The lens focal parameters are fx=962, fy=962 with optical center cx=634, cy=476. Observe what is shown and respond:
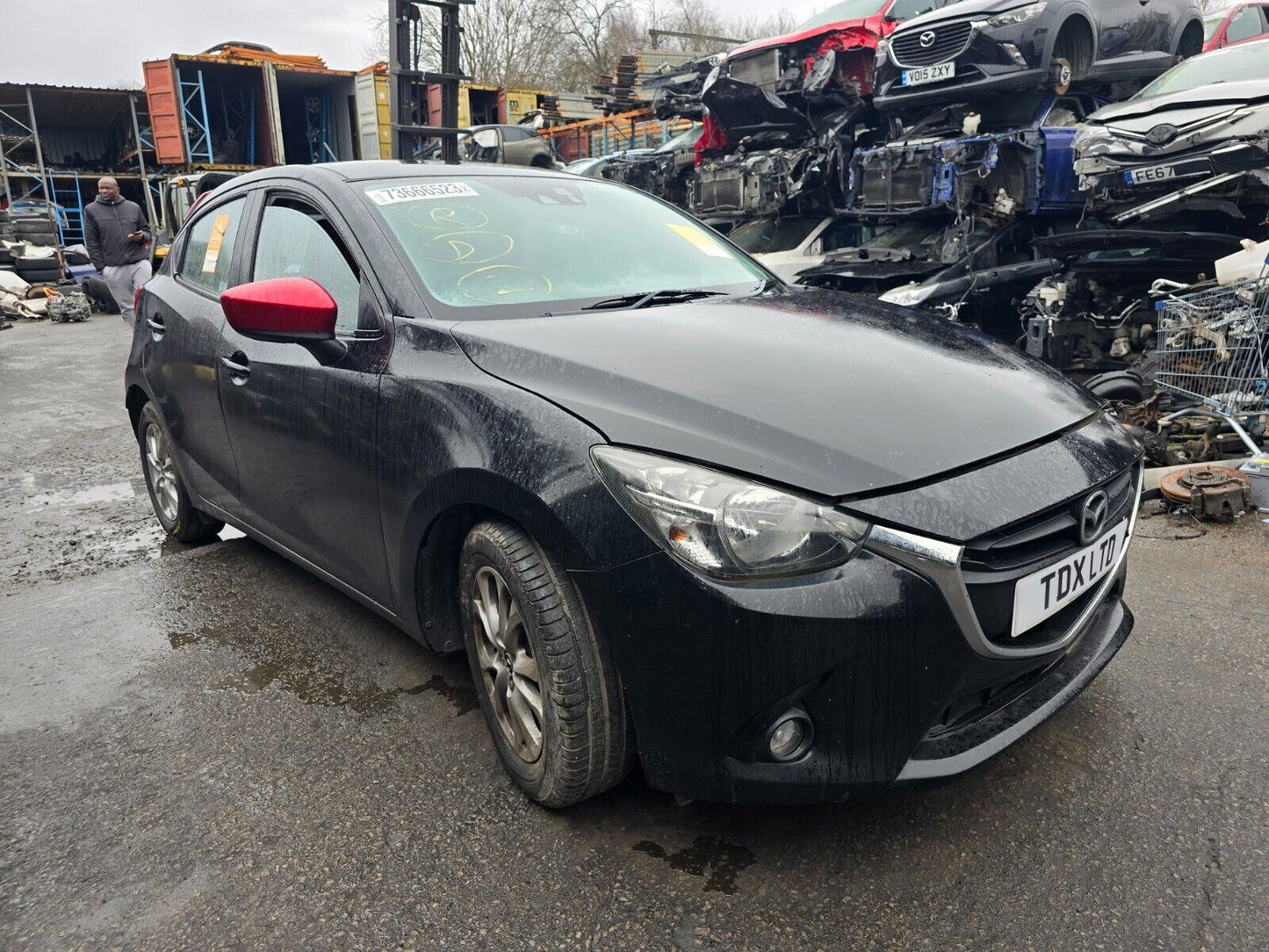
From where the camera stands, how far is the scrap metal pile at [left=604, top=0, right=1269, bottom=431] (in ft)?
18.9

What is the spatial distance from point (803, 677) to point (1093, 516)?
746mm

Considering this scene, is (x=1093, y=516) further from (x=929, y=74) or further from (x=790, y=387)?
Answer: (x=929, y=74)

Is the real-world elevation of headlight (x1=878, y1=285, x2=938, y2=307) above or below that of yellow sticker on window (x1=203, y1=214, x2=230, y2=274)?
below

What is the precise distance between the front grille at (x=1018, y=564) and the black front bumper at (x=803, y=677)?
0.06 metres

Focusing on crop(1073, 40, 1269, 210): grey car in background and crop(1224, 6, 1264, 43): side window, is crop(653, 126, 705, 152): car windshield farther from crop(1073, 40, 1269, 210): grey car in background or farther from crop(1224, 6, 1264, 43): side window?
crop(1073, 40, 1269, 210): grey car in background

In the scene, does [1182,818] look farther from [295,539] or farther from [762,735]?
[295,539]

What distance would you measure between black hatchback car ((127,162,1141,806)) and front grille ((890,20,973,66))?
580 centimetres

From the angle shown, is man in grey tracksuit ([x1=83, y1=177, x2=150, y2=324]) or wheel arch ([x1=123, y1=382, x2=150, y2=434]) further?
man in grey tracksuit ([x1=83, y1=177, x2=150, y2=324])

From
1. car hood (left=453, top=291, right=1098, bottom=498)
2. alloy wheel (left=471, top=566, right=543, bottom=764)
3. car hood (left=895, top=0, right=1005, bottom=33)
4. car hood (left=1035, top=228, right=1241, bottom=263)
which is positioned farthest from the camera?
car hood (left=895, top=0, right=1005, bottom=33)

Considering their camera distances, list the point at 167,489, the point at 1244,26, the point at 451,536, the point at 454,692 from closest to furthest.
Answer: the point at 451,536 → the point at 454,692 → the point at 167,489 → the point at 1244,26

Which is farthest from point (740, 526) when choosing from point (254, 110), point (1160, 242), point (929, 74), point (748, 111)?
point (254, 110)

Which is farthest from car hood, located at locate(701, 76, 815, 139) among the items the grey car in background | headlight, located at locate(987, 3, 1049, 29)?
the grey car in background

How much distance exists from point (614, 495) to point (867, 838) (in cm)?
95

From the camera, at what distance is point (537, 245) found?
9.28 ft
